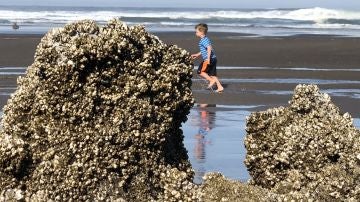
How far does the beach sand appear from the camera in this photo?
1972 cm

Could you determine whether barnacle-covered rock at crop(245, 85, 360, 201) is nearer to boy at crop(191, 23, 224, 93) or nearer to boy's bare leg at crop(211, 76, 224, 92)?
boy at crop(191, 23, 224, 93)

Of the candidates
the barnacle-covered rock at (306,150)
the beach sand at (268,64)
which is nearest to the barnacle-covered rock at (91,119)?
the barnacle-covered rock at (306,150)

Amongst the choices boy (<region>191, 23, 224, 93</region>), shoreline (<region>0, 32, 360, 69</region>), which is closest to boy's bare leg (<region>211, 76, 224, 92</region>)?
boy (<region>191, 23, 224, 93</region>)

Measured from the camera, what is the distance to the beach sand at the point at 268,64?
19719 millimetres

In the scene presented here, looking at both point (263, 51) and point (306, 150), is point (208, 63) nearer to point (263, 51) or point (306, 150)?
point (263, 51)

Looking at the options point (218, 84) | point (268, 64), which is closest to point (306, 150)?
point (218, 84)

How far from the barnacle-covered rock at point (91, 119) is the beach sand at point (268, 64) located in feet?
38.6

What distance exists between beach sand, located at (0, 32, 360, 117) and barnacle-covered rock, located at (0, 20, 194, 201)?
11.8 meters

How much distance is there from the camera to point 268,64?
29125 mm

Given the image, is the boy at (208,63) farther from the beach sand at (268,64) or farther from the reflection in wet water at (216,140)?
the reflection in wet water at (216,140)

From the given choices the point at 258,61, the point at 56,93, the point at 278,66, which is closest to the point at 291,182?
the point at 56,93

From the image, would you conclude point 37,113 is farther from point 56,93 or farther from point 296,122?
point 296,122

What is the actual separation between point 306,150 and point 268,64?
77.4ft

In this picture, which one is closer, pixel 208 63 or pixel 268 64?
pixel 208 63
